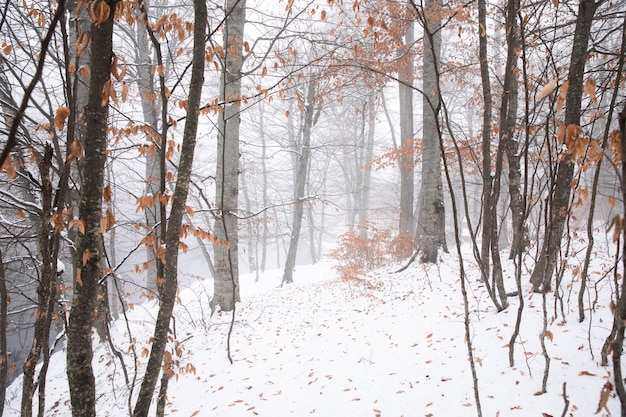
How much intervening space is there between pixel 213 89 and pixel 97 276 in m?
14.3

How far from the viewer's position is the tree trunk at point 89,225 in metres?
1.52

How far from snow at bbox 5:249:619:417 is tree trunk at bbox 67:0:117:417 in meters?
1.48

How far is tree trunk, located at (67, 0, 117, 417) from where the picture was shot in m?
1.52

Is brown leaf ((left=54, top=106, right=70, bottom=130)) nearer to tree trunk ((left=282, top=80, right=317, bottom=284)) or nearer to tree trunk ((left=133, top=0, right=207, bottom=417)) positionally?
tree trunk ((left=133, top=0, right=207, bottom=417))

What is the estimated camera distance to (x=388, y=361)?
143 inches

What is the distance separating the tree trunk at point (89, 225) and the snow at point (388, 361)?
148 centimetres

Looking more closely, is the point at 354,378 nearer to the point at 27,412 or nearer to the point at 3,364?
the point at 27,412

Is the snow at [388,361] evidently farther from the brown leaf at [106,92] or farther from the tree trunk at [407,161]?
the tree trunk at [407,161]

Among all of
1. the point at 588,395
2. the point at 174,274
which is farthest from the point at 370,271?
the point at 174,274

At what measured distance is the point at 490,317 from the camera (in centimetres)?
368

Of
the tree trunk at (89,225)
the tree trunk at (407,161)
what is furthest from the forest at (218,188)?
the tree trunk at (407,161)

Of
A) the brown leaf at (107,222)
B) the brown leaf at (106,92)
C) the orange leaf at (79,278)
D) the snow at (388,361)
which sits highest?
A: the brown leaf at (106,92)

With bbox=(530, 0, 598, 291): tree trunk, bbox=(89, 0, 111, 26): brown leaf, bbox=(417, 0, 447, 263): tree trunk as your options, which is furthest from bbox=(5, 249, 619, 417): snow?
bbox=(89, 0, 111, 26): brown leaf

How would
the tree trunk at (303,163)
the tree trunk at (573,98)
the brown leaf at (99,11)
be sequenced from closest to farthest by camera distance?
the brown leaf at (99,11)
the tree trunk at (573,98)
the tree trunk at (303,163)
